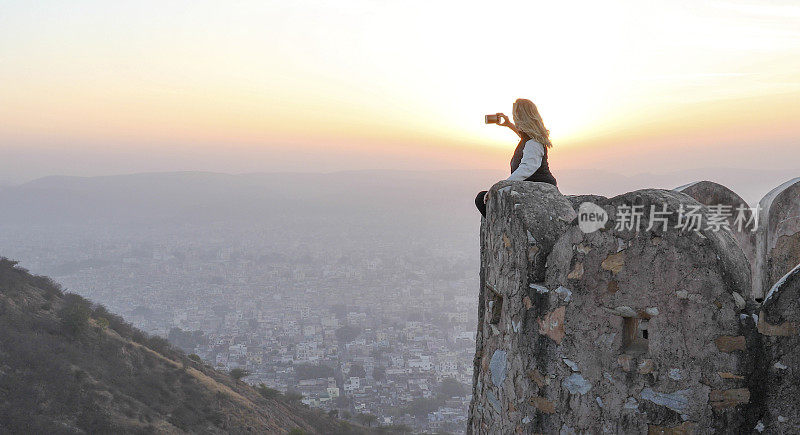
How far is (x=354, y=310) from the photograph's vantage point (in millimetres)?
74438

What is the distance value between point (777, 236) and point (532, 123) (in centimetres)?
226

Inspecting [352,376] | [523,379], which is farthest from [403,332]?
[523,379]

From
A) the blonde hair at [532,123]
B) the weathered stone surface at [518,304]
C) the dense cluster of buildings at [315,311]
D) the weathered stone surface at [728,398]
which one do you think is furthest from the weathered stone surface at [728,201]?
the dense cluster of buildings at [315,311]

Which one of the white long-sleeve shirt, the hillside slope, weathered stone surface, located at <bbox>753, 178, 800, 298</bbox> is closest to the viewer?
the white long-sleeve shirt

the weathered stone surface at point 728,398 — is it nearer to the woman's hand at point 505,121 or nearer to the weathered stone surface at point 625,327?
the weathered stone surface at point 625,327

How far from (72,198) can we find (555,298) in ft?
511

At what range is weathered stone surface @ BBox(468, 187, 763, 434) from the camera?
3.39 meters

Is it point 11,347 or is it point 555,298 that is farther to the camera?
point 11,347

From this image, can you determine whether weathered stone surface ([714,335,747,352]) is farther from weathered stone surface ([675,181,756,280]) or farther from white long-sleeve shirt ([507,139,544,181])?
weathered stone surface ([675,181,756,280])

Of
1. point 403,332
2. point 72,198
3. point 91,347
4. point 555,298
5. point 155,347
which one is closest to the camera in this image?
point 555,298

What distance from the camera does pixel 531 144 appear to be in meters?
4.85

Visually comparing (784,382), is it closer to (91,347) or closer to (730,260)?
(730,260)

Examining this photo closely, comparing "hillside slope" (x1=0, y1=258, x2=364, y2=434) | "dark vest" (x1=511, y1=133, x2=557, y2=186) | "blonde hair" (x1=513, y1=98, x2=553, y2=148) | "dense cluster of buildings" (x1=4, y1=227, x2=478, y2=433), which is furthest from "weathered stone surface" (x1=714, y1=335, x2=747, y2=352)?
"dense cluster of buildings" (x1=4, y1=227, x2=478, y2=433)

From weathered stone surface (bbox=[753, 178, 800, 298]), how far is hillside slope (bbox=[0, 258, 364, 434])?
724 inches
